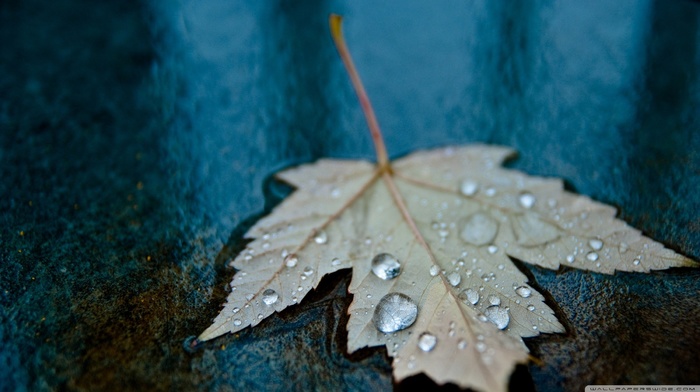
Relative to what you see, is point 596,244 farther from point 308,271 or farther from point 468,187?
point 308,271

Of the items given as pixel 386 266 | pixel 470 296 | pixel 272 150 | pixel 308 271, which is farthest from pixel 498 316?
pixel 272 150

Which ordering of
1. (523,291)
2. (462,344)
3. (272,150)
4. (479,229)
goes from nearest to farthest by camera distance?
(462,344) → (523,291) → (479,229) → (272,150)

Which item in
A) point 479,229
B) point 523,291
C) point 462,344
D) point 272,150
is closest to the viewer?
point 462,344

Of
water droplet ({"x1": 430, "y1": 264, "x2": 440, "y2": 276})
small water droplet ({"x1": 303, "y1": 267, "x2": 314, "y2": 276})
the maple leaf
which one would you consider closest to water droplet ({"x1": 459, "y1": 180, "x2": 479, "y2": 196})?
the maple leaf

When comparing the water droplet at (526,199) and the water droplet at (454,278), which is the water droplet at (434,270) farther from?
the water droplet at (526,199)

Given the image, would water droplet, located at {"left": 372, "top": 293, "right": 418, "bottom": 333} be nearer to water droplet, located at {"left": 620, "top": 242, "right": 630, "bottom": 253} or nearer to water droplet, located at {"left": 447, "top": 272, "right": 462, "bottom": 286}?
water droplet, located at {"left": 447, "top": 272, "right": 462, "bottom": 286}

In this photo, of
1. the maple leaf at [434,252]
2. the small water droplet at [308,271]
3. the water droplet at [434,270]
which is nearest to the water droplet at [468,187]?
the maple leaf at [434,252]
